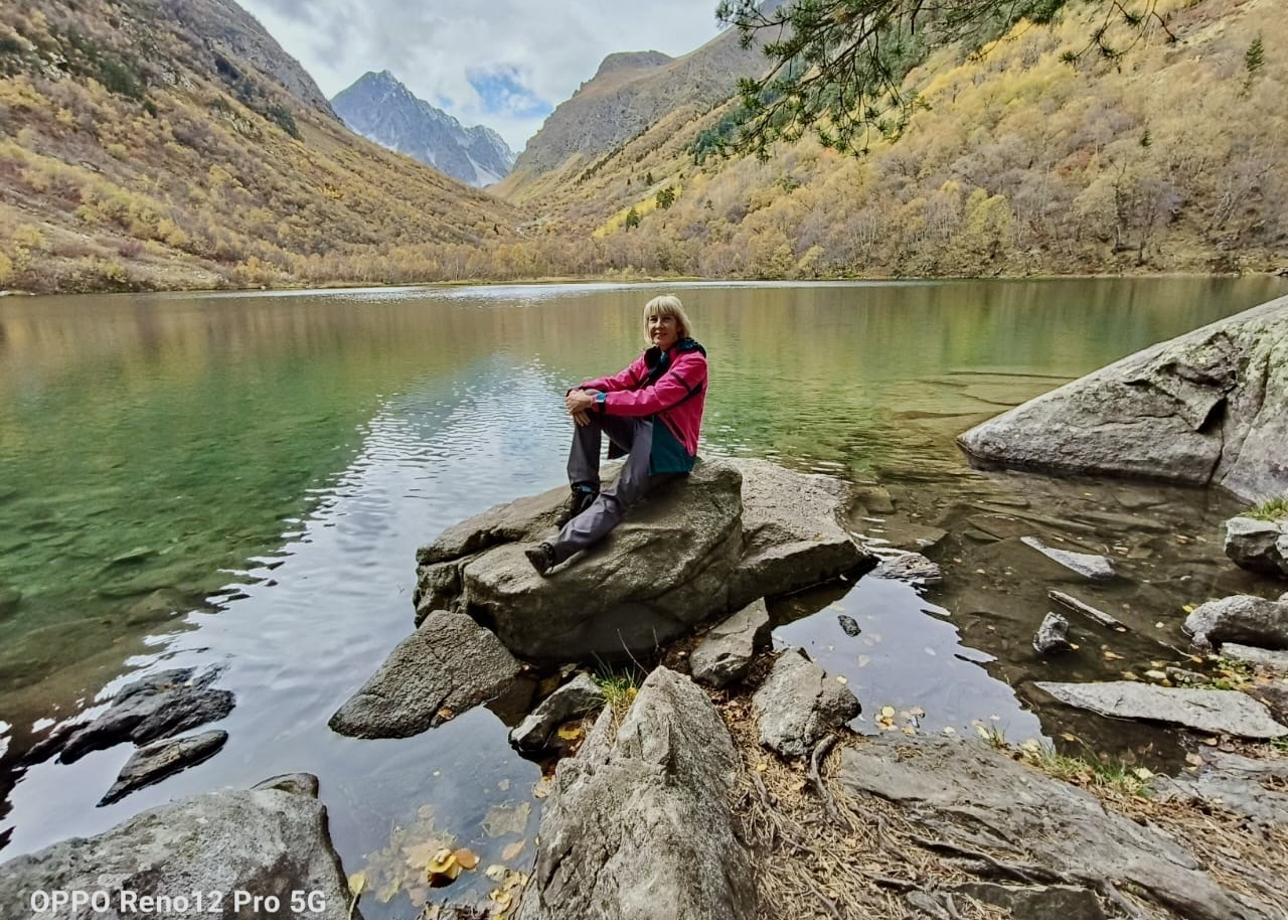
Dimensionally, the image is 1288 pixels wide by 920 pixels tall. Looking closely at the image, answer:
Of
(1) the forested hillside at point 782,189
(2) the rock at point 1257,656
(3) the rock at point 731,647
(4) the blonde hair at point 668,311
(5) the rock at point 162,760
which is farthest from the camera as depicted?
(1) the forested hillside at point 782,189

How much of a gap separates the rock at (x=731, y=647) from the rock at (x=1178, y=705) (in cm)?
231

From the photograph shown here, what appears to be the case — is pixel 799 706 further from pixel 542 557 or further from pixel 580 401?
pixel 580 401

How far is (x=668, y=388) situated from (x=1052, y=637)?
158 inches

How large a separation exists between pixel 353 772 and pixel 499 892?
1.72 metres

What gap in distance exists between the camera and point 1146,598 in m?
6.39

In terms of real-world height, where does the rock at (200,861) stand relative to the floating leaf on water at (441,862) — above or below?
above

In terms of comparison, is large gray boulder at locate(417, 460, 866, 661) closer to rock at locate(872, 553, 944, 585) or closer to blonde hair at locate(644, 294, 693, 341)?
rock at locate(872, 553, 944, 585)

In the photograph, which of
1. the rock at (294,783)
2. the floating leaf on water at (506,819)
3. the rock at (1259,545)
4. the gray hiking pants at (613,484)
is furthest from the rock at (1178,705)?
the rock at (294,783)

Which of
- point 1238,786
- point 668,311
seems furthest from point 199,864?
point 1238,786

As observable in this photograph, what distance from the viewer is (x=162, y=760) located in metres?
4.75

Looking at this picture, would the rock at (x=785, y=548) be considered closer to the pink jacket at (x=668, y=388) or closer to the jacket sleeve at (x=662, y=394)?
the pink jacket at (x=668, y=388)

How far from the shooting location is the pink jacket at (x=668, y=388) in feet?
18.4

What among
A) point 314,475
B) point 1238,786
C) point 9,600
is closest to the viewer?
point 1238,786

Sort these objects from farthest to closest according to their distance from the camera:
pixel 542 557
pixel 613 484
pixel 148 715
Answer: pixel 613 484 < pixel 542 557 < pixel 148 715
